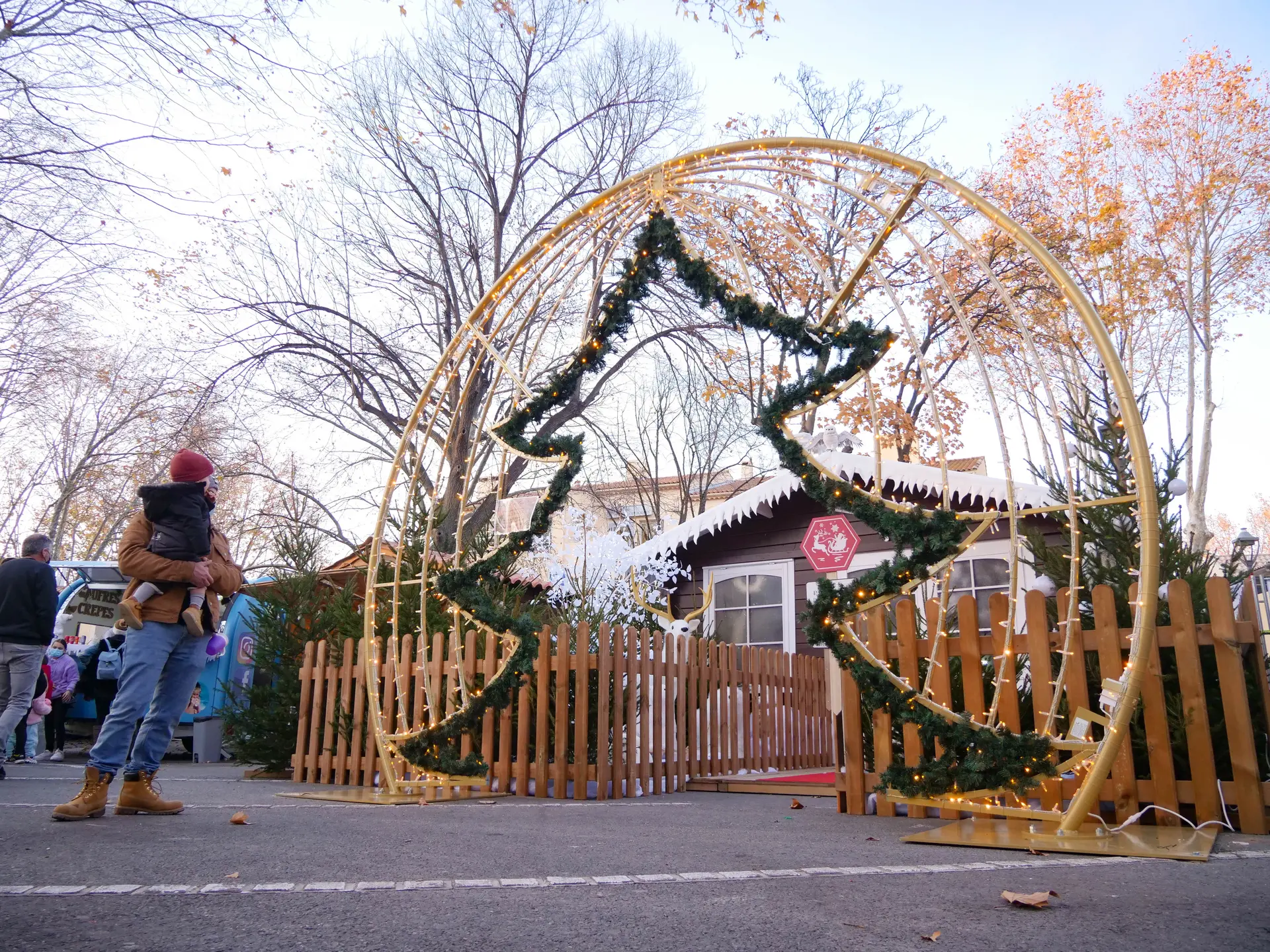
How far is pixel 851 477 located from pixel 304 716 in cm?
774

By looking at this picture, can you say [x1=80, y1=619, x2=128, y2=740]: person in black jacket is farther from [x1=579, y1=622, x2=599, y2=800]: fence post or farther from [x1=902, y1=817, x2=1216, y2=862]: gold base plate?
[x1=902, y1=817, x2=1216, y2=862]: gold base plate

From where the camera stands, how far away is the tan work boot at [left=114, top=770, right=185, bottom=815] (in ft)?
14.2

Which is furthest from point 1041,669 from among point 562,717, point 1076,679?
point 562,717

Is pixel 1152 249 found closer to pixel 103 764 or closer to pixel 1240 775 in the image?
pixel 1240 775

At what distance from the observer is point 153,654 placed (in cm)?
435

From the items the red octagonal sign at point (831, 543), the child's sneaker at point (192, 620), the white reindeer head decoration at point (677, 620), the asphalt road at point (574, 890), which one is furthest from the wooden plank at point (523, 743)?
the red octagonal sign at point (831, 543)

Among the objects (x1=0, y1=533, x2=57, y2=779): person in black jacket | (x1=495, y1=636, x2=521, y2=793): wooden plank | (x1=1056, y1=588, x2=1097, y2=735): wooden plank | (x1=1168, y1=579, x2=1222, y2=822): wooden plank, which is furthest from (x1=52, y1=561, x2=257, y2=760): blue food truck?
(x1=1168, y1=579, x2=1222, y2=822): wooden plank

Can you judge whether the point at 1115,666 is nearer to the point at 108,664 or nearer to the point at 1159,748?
the point at 1159,748

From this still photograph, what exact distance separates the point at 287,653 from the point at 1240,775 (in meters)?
7.55

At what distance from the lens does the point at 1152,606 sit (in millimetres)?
3873

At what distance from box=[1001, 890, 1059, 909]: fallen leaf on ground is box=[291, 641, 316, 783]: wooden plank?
6.60m

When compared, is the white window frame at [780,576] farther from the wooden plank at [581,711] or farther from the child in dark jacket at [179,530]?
the child in dark jacket at [179,530]

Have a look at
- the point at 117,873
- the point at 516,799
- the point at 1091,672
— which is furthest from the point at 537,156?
the point at 117,873

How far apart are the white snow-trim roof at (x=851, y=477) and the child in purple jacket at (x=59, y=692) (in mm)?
7602
